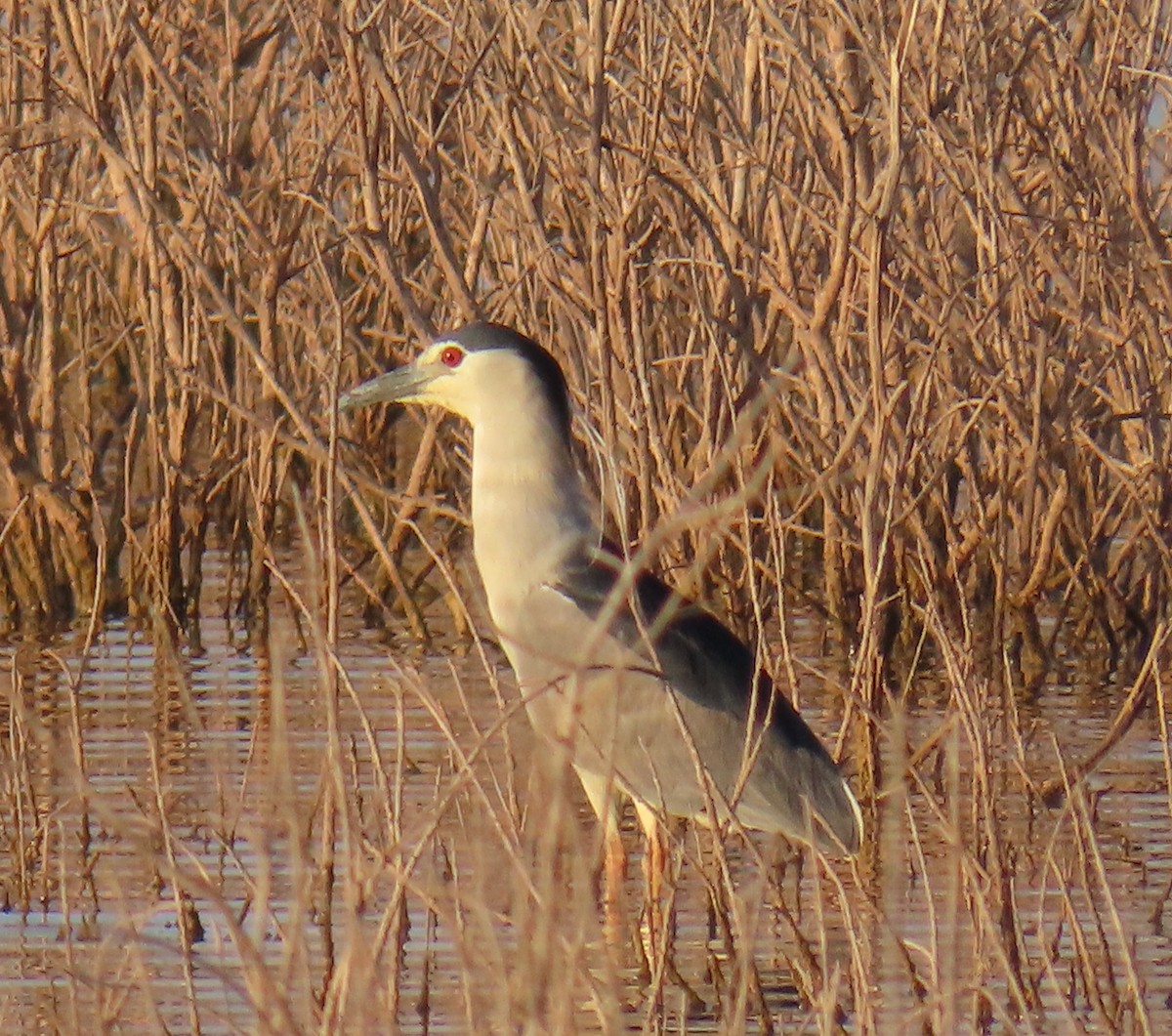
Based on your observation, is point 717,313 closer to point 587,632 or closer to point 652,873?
point 587,632

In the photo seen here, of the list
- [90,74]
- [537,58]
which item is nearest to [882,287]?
[537,58]

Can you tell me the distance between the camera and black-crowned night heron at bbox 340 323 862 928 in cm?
630

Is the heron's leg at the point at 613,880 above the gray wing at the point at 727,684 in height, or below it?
below

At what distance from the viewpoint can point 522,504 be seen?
6.81 metres

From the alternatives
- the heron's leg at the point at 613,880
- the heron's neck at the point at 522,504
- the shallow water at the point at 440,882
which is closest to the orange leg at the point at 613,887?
the heron's leg at the point at 613,880

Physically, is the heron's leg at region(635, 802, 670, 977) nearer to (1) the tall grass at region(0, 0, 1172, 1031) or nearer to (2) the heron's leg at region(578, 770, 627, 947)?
(2) the heron's leg at region(578, 770, 627, 947)

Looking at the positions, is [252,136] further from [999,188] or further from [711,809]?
[711,809]

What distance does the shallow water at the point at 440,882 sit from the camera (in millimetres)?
3779

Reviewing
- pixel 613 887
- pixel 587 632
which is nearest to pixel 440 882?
pixel 613 887

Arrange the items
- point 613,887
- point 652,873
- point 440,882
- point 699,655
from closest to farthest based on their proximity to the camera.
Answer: point 440,882
point 652,873
point 613,887
point 699,655

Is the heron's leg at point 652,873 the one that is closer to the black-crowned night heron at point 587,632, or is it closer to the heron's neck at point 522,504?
the black-crowned night heron at point 587,632

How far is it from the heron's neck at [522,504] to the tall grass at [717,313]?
0.16m

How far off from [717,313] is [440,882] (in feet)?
7.05

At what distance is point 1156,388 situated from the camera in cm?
777
